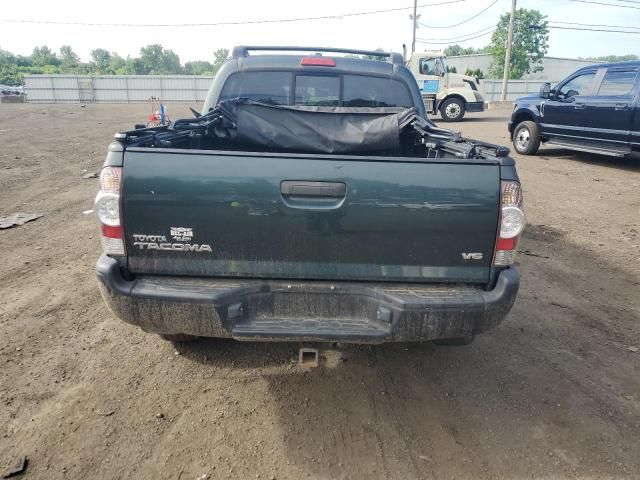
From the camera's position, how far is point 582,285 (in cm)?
481

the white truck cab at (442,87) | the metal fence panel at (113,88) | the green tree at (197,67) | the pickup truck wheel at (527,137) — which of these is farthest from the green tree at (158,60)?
the pickup truck wheel at (527,137)

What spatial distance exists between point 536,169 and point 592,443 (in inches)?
354

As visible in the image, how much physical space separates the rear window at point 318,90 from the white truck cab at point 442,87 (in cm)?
1753

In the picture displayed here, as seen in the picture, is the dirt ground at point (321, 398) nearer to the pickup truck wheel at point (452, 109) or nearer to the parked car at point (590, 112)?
the parked car at point (590, 112)

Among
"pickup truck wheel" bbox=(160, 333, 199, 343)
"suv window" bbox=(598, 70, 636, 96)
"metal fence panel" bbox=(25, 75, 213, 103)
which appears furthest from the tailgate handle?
"metal fence panel" bbox=(25, 75, 213, 103)

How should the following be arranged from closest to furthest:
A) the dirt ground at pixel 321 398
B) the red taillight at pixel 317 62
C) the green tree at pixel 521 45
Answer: the dirt ground at pixel 321 398
the red taillight at pixel 317 62
the green tree at pixel 521 45

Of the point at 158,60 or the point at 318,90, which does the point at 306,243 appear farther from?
the point at 158,60

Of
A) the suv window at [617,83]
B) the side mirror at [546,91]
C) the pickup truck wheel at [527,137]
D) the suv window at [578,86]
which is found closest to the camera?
the suv window at [617,83]

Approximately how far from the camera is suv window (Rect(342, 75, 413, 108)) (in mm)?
4582

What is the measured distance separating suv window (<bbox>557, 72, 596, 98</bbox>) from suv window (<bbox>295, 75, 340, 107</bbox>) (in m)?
8.32

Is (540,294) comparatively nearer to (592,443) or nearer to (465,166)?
(592,443)

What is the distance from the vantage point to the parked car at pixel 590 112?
9.43 m

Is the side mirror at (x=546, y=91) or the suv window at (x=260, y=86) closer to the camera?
the suv window at (x=260, y=86)

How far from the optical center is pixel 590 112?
10156 mm
